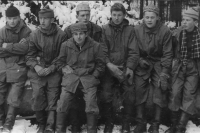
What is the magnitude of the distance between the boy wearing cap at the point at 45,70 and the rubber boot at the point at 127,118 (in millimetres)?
998

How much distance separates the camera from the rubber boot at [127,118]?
4.52 metres

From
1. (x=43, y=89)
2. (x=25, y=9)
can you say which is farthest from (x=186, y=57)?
(x=25, y=9)

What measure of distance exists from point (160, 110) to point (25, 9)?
11.7 feet

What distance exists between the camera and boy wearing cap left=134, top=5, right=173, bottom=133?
14.7 feet

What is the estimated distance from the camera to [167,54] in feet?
14.9

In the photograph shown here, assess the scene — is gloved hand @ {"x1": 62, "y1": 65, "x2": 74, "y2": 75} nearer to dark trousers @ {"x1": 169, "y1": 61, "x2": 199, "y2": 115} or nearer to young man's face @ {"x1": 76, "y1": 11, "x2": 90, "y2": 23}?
young man's face @ {"x1": 76, "y1": 11, "x2": 90, "y2": 23}

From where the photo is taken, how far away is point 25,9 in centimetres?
648

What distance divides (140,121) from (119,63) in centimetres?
89

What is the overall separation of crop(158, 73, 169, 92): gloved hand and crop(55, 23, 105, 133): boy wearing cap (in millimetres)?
821

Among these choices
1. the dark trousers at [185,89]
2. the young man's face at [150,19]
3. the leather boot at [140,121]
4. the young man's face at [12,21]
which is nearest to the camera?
the dark trousers at [185,89]

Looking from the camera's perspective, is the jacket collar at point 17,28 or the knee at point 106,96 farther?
the jacket collar at point 17,28

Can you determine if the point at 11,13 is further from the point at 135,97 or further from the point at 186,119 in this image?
the point at 186,119

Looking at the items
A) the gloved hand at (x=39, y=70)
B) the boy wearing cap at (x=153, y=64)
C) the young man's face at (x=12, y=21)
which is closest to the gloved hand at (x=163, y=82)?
the boy wearing cap at (x=153, y=64)

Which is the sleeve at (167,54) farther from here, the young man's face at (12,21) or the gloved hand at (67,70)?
the young man's face at (12,21)
